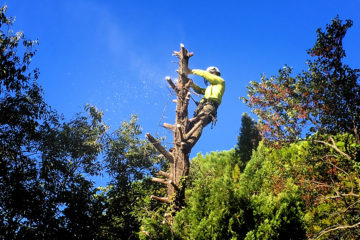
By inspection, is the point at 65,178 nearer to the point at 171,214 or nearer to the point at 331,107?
the point at 171,214

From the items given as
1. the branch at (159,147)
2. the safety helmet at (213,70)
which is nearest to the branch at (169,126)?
the branch at (159,147)

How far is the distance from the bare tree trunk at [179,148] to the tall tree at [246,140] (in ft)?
32.1

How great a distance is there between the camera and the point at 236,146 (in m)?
21.2

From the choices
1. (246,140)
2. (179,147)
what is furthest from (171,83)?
(246,140)

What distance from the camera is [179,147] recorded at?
10.5 m

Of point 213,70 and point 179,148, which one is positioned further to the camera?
point 213,70

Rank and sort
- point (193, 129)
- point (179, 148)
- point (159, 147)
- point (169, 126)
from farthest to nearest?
1. point (169, 126)
2. point (193, 129)
3. point (179, 148)
4. point (159, 147)

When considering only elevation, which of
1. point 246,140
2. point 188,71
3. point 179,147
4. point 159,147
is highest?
point 246,140

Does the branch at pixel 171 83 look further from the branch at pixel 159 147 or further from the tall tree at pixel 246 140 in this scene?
the tall tree at pixel 246 140

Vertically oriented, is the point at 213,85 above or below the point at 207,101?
above

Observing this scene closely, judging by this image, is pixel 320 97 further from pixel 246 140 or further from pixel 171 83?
pixel 246 140

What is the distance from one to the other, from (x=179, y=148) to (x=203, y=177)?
1.75 metres

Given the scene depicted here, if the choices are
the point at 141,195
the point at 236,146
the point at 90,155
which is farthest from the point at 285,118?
the point at 236,146

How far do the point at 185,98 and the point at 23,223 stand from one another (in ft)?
22.5
